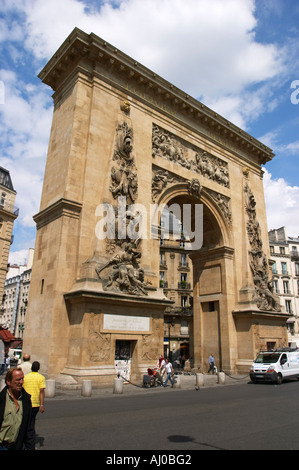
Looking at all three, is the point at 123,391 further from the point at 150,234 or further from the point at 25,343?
the point at 150,234

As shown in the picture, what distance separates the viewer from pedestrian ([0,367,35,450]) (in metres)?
4.01

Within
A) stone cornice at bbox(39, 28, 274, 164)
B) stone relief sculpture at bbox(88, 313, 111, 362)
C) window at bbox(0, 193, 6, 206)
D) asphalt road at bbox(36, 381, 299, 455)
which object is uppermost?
window at bbox(0, 193, 6, 206)

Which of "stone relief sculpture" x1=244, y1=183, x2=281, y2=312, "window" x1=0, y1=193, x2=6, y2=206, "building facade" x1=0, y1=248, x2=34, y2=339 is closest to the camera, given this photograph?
"stone relief sculpture" x1=244, y1=183, x2=281, y2=312

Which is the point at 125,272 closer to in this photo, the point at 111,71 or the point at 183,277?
the point at 111,71

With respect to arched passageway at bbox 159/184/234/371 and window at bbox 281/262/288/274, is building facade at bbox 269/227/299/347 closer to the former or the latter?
window at bbox 281/262/288/274

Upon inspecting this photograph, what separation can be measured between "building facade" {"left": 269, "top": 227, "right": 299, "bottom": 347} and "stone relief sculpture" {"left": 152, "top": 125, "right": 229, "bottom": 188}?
2591cm

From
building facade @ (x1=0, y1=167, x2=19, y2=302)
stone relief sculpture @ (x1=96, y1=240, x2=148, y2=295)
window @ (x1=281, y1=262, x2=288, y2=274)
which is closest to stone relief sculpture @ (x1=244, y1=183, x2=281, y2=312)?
stone relief sculpture @ (x1=96, y1=240, x2=148, y2=295)

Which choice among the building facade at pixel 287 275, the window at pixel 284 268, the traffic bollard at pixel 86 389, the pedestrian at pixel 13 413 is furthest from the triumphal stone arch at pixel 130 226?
the window at pixel 284 268

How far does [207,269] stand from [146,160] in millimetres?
9417

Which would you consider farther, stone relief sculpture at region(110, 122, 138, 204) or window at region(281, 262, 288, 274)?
window at region(281, 262, 288, 274)

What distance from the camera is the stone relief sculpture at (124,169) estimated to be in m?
18.0

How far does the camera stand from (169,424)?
7734 millimetres

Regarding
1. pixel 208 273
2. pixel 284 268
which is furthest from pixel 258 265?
pixel 284 268
